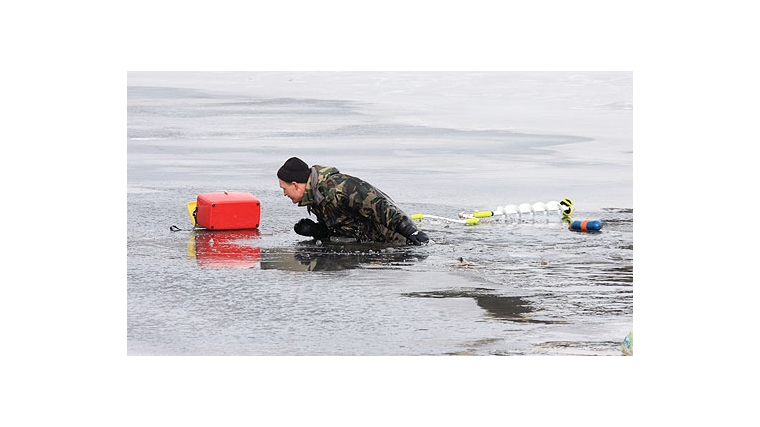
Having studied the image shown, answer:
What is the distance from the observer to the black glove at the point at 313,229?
40.3 feet

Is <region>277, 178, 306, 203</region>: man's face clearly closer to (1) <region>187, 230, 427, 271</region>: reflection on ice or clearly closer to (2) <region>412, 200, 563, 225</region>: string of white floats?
(1) <region>187, 230, 427, 271</region>: reflection on ice

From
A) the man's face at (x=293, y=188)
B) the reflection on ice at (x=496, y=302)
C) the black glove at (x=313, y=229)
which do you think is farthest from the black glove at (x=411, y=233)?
the reflection on ice at (x=496, y=302)

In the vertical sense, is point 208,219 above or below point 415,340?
above

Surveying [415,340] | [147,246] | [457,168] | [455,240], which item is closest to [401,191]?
[457,168]

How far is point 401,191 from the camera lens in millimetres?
14055

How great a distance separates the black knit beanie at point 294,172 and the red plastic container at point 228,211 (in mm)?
927

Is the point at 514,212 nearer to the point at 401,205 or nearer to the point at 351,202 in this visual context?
the point at 401,205

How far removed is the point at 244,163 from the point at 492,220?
3099 millimetres

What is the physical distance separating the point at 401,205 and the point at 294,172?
2031mm

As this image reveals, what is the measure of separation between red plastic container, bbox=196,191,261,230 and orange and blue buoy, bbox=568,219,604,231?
302 cm

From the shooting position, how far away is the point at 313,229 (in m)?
12.3

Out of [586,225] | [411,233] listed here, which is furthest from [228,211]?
[586,225]

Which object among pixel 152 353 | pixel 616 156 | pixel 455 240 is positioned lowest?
pixel 152 353

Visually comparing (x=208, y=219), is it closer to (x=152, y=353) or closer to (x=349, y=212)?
(x=349, y=212)
